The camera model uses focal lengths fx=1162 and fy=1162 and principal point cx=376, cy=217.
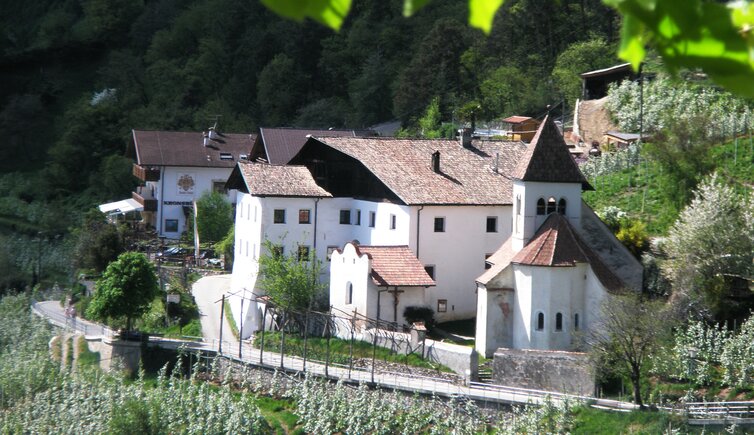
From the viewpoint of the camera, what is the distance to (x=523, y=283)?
32.5 m

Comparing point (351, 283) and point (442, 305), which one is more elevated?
point (351, 283)

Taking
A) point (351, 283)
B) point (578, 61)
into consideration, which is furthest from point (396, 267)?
point (578, 61)

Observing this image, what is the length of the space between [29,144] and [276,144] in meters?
46.2

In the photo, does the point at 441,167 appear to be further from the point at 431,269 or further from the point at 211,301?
the point at 211,301

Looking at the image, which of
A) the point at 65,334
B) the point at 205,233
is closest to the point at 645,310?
the point at 65,334

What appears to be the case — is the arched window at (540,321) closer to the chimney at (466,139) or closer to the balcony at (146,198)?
the chimney at (466,139)

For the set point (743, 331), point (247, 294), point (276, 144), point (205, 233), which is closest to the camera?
point (743, 331)

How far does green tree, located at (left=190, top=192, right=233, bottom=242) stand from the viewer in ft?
174

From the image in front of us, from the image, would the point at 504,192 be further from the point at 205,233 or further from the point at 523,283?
the point at 205,233

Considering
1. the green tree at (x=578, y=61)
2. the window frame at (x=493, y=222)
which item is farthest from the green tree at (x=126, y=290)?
the green tree at (x=578, y=61)

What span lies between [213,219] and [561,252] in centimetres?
2422

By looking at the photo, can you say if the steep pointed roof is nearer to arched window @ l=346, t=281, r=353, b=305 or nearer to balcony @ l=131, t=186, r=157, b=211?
arched window @ l=346, t=281, r=353, b=305

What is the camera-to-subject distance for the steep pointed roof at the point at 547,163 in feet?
110

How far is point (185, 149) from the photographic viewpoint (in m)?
60.3
